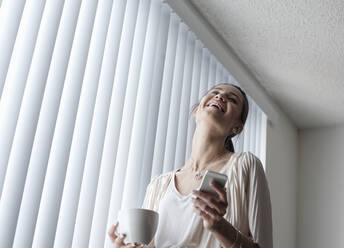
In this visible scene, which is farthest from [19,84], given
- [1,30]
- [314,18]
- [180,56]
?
[314,18]

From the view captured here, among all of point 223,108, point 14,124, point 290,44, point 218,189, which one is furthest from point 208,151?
point 290,44

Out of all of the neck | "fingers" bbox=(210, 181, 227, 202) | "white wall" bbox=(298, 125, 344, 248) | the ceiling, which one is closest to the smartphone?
"fingers" bbox=(210, 181, 227, 202)

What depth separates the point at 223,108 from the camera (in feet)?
4.57

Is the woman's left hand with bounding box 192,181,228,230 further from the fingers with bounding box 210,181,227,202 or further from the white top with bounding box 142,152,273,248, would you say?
the white top with bounding box 142,152,273,248

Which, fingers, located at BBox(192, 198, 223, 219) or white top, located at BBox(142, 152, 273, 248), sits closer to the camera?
fingers, located at BBox(192, 198, 223, 219)

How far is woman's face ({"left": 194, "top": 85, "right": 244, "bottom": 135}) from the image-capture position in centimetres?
138

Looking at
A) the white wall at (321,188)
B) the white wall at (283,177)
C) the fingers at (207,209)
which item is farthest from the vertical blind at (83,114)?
the white wall at (321,188)

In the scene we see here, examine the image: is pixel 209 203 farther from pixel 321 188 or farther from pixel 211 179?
pixel 321 188

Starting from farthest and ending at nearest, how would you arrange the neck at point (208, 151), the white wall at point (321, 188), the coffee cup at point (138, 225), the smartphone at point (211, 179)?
the white wall at point (321, 188)
the neck at point (208, 151)
the coffee cup at point (138, 225)
the smartphone at point (211, 179)

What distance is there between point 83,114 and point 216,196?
52 centimetres

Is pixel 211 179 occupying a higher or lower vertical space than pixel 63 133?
lower

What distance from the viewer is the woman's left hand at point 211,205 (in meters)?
1.02

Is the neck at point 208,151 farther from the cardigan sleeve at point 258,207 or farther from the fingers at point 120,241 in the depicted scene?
the fingers at point 120,241

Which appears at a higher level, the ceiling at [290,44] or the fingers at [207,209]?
the ceiling at [290,44]
